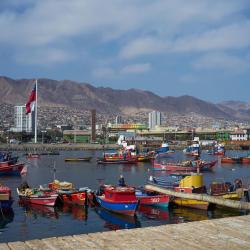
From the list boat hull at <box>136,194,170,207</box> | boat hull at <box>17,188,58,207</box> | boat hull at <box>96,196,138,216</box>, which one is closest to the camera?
boat hull at <box>96,196,138,216</box>

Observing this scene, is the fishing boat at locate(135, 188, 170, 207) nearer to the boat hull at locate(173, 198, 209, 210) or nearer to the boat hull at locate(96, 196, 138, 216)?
the boat hull at locate(173, 198, 209, 210)

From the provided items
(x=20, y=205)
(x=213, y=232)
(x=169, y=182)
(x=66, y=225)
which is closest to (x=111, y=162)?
(x=169, y=182)

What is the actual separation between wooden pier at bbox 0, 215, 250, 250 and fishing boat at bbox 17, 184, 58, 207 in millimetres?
17633

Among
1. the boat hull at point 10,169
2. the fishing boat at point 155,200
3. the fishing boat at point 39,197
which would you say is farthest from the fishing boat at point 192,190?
the boat hull at point 10,169

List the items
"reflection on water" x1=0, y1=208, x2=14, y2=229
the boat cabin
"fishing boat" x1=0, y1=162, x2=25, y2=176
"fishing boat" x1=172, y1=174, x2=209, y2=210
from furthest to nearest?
1. "fishing boat" x1=0, y1=162, x2=25, y2=176
2. "fishing boat" x1=172, y1=174, x2=209, y2=210
3. the boat cabin
4. "reflection on water" x1=0, y1=208, x2=14, y2=229

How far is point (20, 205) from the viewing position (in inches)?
1257

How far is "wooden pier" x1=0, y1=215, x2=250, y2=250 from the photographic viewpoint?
12211 mm

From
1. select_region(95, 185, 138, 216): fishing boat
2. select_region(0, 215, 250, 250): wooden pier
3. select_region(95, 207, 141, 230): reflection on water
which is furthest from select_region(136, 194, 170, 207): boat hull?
select_region(0, 215, 250, 250): wooden pier

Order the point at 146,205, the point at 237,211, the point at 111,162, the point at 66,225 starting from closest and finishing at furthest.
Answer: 1. the point at 66,225
2. the point at 237,211
3. the point at 146,205
4. the point at 111,162

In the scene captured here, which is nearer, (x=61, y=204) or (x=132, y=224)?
(x=132, y=224)

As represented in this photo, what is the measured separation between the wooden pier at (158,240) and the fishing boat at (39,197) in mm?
17633

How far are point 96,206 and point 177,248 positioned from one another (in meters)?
19.6

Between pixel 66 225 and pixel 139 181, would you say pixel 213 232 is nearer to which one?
pixel 66 225

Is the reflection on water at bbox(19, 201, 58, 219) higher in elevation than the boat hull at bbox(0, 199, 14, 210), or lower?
lower
